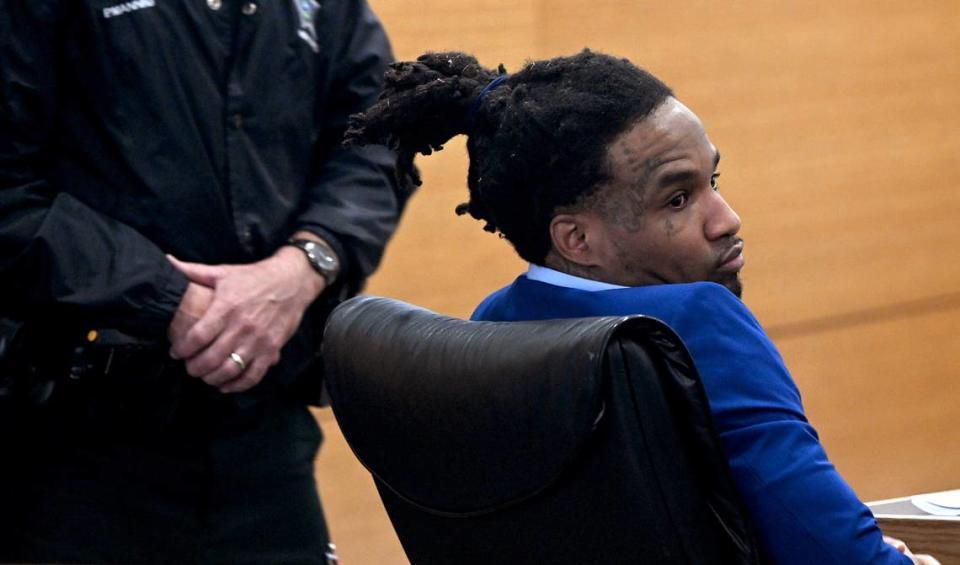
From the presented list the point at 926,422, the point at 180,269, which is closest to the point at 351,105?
the point at 180,269

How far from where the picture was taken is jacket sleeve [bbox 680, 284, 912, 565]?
42.4 inches

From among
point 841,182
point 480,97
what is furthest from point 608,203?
point 841,182

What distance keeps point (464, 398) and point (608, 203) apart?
284mm

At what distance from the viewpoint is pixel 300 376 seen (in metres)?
1.89

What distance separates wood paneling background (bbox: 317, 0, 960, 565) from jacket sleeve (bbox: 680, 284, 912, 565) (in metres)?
1.87

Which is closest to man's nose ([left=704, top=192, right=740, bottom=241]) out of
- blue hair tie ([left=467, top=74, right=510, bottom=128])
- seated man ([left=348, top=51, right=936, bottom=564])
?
seated man ([left=348, top=51, right=936, bottom=564])

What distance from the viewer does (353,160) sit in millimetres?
1970

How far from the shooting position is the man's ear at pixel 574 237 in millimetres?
1316

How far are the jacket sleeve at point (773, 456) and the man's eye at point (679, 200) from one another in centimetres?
18

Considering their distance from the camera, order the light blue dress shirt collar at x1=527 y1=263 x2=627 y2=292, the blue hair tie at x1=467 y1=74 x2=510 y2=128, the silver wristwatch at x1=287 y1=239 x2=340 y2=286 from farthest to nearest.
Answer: the silver wristwatch at x1=287 y1=239 x2=340 y2=286
the blue hair tie at x1=467 y1=74 x2=510 y2=128
the light blue dress shirt collar at x1=527 y1=263 x2=627 y2=292

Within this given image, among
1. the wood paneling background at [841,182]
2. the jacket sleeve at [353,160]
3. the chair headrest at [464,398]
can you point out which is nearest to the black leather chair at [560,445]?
the chair headrest at [464,398]

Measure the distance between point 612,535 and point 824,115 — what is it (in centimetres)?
258

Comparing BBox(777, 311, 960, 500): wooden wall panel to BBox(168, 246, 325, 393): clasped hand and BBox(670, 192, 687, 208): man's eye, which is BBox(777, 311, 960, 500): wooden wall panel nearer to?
BBox(168, 246, 325, 393): clasped hand

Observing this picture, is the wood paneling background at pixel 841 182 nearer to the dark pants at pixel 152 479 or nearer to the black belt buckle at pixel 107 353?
the dark pants at pixel 152 479
